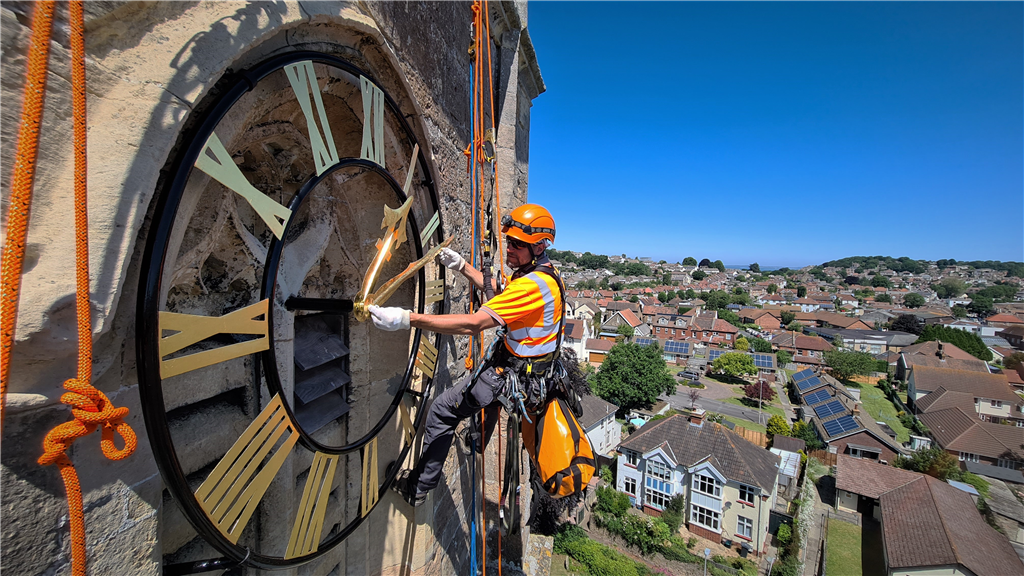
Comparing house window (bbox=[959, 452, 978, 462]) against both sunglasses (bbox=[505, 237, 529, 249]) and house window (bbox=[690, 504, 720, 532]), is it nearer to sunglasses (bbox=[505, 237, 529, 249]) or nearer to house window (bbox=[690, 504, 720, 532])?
house window (bbox=[690, 504, 720, 532])

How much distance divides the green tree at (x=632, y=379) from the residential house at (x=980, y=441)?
642 inches

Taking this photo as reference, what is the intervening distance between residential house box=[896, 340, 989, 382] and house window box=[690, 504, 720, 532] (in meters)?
33.2

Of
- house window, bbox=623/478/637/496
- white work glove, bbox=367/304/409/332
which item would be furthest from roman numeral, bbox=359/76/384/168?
house window, bbox=623/478/637/496

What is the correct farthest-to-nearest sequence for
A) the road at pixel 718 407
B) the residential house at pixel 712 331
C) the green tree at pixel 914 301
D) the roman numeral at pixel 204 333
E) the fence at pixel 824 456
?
the green tree at pixel 914 301 → the residential house at pixel 712 331 → the road at pixel 718 407 → the fence at pixel 824 456 → the roman numeral at pixel 204 333

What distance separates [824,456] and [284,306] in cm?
3273

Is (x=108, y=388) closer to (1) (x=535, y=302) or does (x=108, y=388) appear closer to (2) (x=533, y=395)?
(1) (x=535, y=302)

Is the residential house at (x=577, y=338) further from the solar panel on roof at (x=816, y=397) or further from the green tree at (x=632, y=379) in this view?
the solar panel on roof at (x=816, y=397)

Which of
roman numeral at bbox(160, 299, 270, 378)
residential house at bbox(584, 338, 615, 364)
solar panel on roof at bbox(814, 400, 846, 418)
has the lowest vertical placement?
solar panel on roof at bbox(814, 400, 846, 418)

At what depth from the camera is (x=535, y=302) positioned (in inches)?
92.3

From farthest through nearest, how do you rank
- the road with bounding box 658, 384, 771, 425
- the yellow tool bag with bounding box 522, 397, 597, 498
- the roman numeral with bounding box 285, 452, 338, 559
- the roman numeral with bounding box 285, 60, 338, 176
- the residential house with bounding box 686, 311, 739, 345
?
the residential house with bounding box 686, 311, 739, 345
the road with bounding box 658, 384, 771, 425
the yellow tool bag with bounding box 522, 397, 597, 498
the roman numeral with bounding box 285, 452, 338, 559
the roman numeral with bounding box 285, 60, 338, 176

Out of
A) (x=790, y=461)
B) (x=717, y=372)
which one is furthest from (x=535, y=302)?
(x=717, y=372)

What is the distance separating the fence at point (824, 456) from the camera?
2542 cm

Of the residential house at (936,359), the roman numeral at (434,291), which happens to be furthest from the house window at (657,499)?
the residential house at (936,359)

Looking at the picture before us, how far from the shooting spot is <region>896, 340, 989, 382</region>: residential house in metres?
41.3
